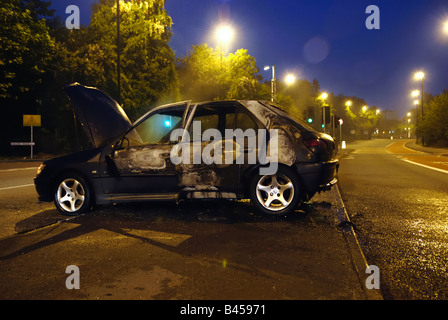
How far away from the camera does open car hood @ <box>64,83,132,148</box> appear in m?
6.23

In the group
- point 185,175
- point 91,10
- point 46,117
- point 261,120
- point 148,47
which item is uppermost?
point 91,10

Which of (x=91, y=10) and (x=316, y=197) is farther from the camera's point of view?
(x=91, y=10)

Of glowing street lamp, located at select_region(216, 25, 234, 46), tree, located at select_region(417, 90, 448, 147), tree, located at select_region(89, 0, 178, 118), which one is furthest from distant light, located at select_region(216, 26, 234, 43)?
tree, located at select_region(417, 90, 448, 147)

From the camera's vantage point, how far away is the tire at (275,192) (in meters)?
5.37

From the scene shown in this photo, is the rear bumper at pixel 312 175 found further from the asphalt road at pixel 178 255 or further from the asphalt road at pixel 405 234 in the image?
the asphalt road at pixel 405 234

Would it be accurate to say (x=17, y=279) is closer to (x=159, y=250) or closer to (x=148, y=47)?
(x=159, y=250)

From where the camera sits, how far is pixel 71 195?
587cm

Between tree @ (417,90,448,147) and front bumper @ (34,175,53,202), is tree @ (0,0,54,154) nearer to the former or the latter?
front bumper @ (34,175,53,202)

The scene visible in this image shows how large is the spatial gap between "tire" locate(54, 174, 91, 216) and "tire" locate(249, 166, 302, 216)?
2.62m

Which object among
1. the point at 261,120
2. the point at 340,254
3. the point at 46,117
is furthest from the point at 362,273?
the point at 46,117

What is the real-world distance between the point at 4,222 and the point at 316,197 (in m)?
5.46

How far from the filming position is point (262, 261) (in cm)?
355

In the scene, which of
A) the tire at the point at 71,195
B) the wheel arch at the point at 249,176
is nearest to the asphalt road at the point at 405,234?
the wheel arch at the point at 249,176

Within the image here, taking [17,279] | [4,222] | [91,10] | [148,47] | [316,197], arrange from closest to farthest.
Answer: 1. [17,279]
2. [4,222]
3. [316,197]
4. [148,47]
5. [91,10]
